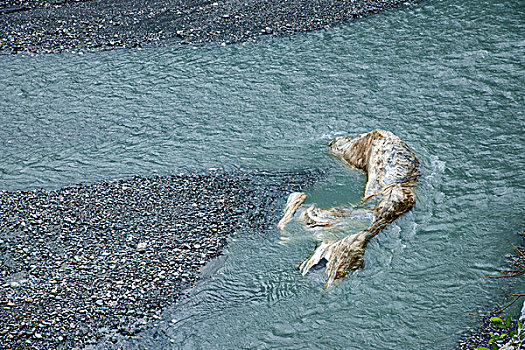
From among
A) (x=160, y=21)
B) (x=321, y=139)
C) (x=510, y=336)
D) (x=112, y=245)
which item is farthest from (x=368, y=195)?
(x=160, y=21)

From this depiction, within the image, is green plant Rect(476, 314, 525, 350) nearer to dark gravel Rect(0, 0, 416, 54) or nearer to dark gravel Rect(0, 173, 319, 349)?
dark gravel Rect(0, 173, 319, 349)

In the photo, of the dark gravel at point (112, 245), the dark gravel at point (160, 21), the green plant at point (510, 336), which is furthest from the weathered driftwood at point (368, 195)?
the dark gravel at point (160, 21)

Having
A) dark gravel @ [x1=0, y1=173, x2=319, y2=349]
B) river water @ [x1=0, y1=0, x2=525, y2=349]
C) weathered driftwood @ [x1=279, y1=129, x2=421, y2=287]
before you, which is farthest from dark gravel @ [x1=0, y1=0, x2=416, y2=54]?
dark gravel @ [x1=0, y1=173, x2=319, y2=349]

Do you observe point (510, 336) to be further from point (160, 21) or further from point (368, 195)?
point (160, 21)

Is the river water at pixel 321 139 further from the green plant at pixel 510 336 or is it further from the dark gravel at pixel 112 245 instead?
the green plant at pixel 510 336

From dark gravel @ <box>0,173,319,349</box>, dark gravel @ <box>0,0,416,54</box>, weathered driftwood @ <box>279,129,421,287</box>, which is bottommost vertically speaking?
dark gravel @ <box>0,173,319,349</box>

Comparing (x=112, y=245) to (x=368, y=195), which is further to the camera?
(x=368, y=195)

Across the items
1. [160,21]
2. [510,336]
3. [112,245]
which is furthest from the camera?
[160,21]
